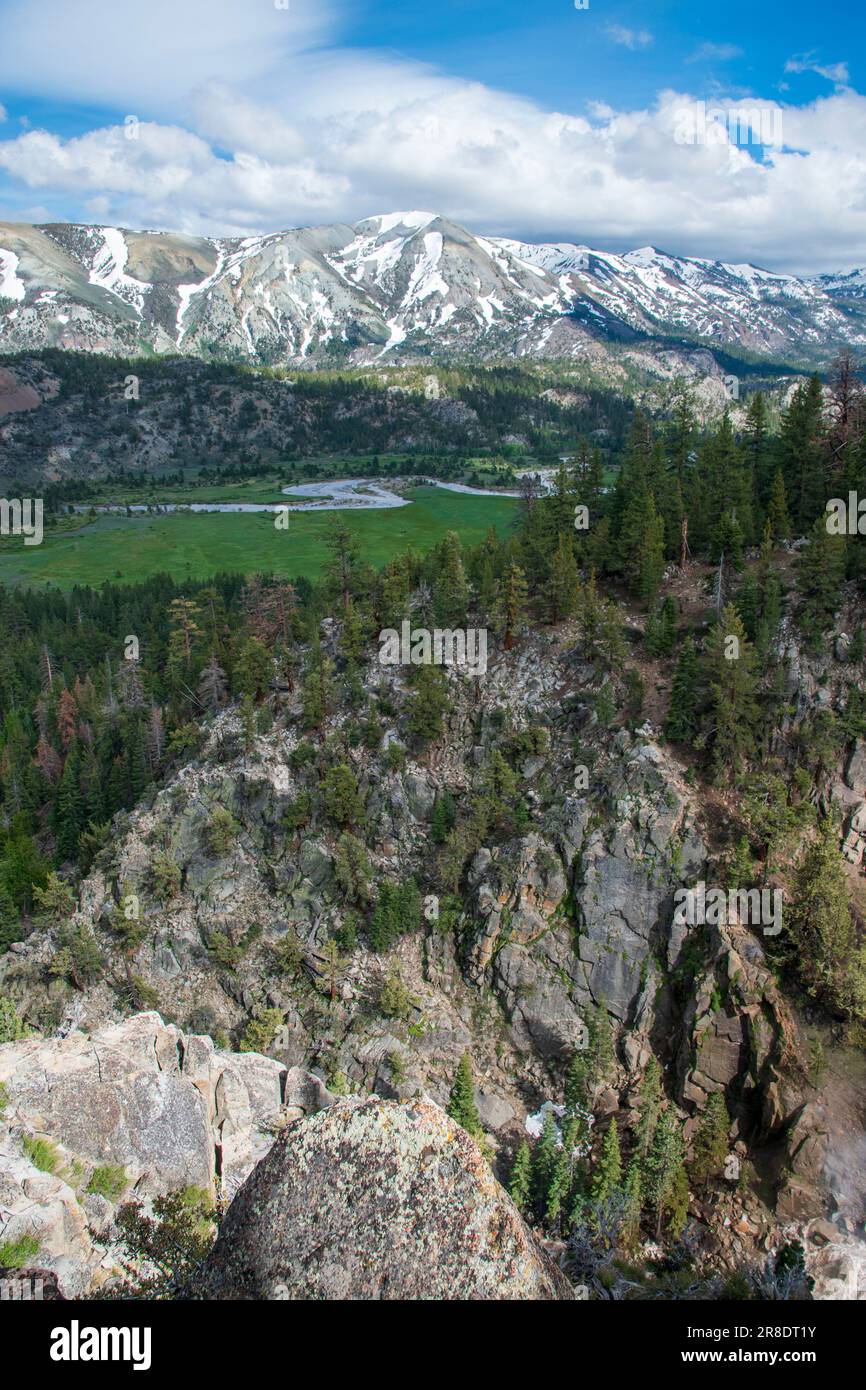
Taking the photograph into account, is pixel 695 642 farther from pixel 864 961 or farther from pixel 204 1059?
pixel 204 1059

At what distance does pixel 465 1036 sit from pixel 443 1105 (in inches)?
185

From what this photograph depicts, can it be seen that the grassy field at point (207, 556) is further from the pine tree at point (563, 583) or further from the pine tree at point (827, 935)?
the pine tree at point (827, 935)

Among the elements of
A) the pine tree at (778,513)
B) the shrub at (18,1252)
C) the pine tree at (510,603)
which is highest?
the pine tree at (778,513)

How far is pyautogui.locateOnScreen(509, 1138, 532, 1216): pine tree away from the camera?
125 ft

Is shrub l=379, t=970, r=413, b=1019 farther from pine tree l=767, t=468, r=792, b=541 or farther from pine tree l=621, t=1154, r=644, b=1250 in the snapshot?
pine tree l=767, t=468, r=792, b=541

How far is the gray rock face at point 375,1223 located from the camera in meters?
13.0

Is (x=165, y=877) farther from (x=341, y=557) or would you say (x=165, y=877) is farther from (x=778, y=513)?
(x=778, y=513)

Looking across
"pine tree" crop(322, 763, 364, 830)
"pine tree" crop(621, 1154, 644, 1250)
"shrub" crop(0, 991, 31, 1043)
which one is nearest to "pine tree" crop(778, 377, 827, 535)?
"pine tree" crop(322, 763, 364, 830)

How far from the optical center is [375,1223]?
13609mm

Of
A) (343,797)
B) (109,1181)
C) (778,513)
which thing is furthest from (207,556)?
(109,1181)

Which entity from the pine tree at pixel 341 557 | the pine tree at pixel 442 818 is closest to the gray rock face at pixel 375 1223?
the pine tree at pixel 442 818

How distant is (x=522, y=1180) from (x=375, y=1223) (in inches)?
1166

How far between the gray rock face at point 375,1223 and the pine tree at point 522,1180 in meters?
26.0
